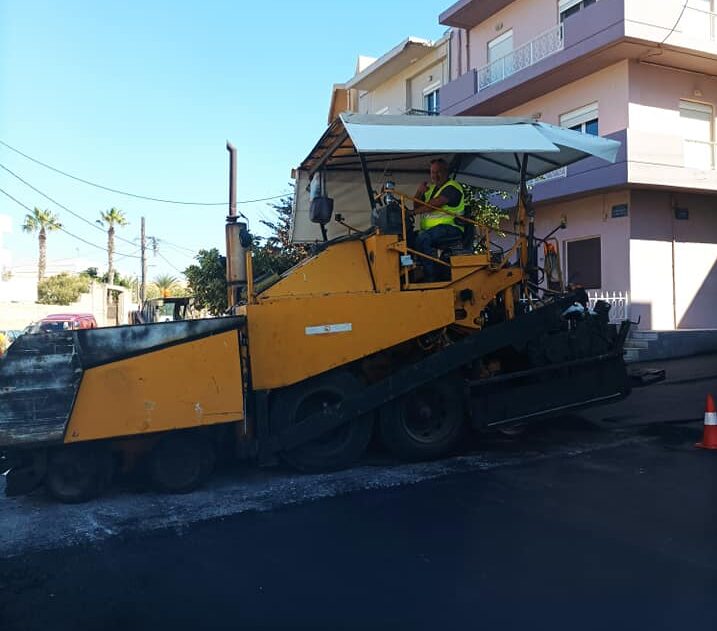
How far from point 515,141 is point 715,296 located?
41.3 feet

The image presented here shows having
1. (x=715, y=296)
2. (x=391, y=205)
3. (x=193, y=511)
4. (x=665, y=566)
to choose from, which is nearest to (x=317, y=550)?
(x=193, y=511)

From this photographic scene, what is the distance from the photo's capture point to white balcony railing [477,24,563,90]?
1609cm

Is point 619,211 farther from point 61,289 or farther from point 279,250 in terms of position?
point 61,289

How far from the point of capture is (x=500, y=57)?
18.2 m

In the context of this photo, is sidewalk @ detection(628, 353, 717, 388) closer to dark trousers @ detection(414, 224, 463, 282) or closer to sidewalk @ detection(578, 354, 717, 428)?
sidewalk @ detection(578, 354, 717, 428)

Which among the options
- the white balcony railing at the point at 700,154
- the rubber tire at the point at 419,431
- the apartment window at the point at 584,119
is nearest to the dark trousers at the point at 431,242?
the rubber tire at the point at 419,431

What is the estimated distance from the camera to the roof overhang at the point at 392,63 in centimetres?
2191

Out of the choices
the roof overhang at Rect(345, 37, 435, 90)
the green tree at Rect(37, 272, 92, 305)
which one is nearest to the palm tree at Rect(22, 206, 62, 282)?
the green tree at Rect(37, 272, 92, 305)

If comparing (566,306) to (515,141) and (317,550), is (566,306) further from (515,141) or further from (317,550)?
(317,550)

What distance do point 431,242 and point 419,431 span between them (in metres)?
1.80

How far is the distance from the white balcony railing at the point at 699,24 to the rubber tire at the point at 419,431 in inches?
473

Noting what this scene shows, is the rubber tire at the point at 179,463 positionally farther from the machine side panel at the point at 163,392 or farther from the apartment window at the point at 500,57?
the apartment window at the point at 500,57

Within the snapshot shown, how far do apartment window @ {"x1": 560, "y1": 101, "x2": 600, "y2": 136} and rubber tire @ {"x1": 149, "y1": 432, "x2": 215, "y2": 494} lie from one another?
507 inches

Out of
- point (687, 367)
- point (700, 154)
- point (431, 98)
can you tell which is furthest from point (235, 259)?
point (431, 98)
